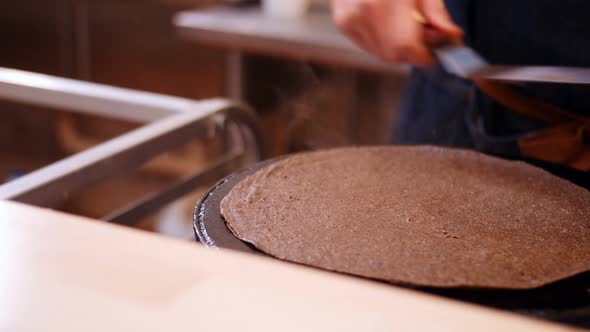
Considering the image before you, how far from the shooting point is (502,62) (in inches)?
45.1

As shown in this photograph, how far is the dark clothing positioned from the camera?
1.05 m

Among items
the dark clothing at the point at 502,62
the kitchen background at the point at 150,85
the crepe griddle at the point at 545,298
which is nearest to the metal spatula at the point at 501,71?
the dark clothing at the point at 502,62

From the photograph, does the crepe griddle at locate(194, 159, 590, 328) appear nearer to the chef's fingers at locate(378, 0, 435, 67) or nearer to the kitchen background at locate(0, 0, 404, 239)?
the chef's fingers at locate(378, 0, 435, 67)

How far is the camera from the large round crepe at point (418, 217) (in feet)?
1.91

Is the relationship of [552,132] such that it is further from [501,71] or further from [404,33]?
[404,33]

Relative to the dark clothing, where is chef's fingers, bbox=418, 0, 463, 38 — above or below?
above

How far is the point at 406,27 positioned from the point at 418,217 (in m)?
0.37

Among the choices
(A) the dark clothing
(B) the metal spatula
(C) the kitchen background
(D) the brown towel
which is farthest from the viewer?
(C) the kitchen background

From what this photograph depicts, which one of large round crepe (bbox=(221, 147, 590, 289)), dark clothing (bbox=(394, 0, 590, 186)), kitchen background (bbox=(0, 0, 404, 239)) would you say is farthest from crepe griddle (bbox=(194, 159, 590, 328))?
kitchen background (bbox=(0, 0, 404, 239))

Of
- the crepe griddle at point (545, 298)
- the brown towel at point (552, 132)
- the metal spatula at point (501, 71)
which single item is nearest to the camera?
the crepe griddle at point (545, 298)

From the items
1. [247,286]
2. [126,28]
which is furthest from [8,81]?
[126,28]

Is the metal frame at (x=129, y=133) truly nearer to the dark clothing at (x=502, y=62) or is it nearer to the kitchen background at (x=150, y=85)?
the dark clothing at (x=502, y=62)

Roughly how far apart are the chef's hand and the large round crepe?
168 millimetres

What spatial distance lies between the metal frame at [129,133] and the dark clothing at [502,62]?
34 cm
